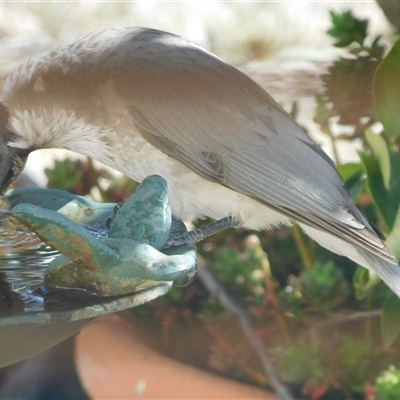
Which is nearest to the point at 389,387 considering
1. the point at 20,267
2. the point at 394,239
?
the point at 394,239

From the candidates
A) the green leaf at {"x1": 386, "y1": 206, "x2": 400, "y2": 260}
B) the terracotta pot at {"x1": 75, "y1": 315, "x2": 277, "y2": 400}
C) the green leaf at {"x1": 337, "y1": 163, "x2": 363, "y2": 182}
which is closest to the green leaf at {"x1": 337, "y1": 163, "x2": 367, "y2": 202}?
the green leaf at {"x1": 337, "y1": 163, "x2": 363, "y2": 182}

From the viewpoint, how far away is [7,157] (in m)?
2.64

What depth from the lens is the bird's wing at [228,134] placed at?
101 inches

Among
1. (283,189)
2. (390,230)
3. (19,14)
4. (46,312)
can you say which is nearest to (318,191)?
(283,189)

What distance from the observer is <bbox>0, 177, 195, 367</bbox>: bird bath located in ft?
5.36

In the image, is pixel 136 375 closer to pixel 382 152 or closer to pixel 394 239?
pixel 394 239

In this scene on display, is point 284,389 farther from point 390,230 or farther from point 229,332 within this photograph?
point 390,230

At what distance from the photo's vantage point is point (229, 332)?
12.8ft

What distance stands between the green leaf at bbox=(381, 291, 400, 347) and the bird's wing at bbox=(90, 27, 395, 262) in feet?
1.60

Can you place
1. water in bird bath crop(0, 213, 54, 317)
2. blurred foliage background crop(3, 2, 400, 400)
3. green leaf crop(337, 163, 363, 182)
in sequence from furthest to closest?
blurred foliage background crop(3, 2, 400, 400), green leaf crop(337, 163, 363, 182), water in bird bath crop(0, 213, 54, 317)

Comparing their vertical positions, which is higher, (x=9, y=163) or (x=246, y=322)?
(x=9, y=163)

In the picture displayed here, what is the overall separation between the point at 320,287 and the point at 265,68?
3.69 m

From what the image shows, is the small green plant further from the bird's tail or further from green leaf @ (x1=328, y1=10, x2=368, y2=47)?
green leaf @ (x1=328, y1=10, x2=368, y2=47)

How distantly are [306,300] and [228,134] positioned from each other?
1.34m
